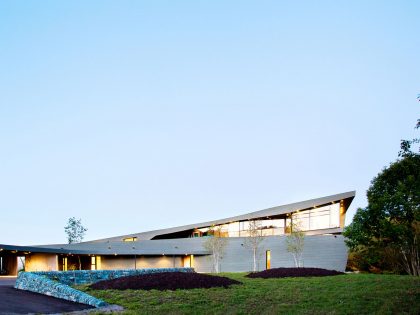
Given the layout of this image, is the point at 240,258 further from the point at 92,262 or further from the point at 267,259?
the point at 92,262

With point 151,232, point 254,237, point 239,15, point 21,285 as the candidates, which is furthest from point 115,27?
point 151,232

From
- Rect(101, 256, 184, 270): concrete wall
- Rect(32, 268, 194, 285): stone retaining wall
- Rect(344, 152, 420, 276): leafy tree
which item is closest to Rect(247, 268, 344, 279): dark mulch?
Rect(344, 152, 420, 276): leafy tree

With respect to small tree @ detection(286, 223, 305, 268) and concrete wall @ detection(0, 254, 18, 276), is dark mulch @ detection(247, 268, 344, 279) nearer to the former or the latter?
small tree @ detection(286, 223, 305, 268)

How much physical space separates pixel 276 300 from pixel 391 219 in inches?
581

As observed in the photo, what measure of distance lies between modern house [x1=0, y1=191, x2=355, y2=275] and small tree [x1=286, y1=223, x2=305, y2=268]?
620 mm

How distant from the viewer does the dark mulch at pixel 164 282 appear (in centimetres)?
1595

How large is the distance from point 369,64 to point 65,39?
1328 centimetres

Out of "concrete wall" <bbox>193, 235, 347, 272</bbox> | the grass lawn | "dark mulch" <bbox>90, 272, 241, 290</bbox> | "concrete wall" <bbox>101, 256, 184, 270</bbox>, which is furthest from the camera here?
"concrete wall" <bbox>101, 256, 184, 270</bbox>

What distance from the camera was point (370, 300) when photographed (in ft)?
47.0

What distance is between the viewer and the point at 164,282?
648 inches

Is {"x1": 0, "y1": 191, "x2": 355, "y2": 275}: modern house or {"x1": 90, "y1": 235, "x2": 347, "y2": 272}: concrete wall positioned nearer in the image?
{"x1": 90, "y1": 235, "x2": 347, "y2": 272}: concrete wall

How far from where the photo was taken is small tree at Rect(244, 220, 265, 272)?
1522 inches

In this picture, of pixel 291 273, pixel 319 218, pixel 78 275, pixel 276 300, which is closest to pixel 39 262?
pixel 78 275

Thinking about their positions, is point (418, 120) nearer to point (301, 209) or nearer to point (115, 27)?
point (115, 27)
